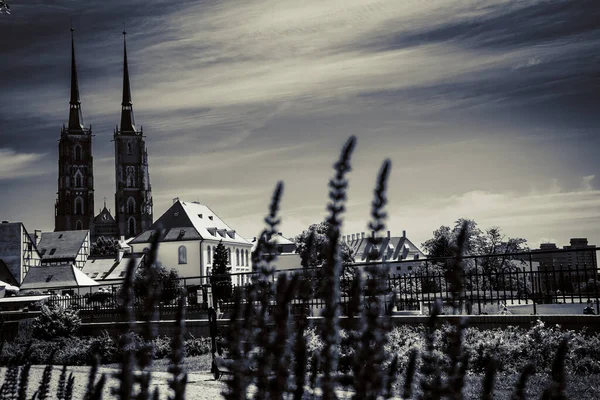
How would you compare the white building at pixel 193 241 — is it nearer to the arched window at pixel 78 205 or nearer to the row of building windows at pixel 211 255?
the row of building windows at pixel 211 255

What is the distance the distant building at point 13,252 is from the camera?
2781 inches

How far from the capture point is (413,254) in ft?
427

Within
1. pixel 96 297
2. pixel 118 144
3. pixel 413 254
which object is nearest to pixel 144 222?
pixel 118 144

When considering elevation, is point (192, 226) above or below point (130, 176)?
below

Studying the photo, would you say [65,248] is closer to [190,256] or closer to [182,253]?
[182,253]

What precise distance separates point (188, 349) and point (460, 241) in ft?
53.7

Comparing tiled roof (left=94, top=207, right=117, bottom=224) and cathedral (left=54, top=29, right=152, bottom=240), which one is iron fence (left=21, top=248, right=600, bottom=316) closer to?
Answer: cathedral (left=54, top=29, right=152, bottom=240)

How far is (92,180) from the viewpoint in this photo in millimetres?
157625

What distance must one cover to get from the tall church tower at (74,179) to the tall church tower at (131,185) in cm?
646

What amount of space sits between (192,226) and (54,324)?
73.1 metres

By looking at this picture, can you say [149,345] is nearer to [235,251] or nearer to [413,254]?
[235,251]

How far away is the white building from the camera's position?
299 feet

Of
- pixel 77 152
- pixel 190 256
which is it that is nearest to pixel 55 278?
pixel 190 256

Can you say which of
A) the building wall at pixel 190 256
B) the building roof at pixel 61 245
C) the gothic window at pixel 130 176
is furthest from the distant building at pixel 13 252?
the gothic window at pixel 130 176
